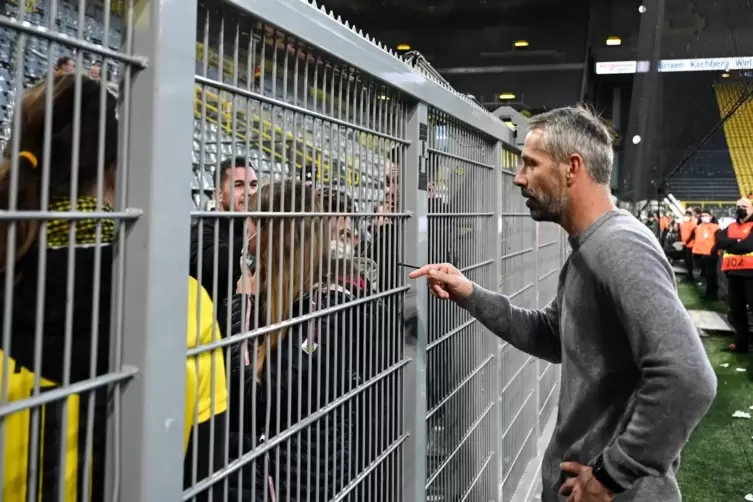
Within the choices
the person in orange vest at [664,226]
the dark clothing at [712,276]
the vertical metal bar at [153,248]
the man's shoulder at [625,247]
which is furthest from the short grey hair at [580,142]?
the person in orange vest at [664,226]

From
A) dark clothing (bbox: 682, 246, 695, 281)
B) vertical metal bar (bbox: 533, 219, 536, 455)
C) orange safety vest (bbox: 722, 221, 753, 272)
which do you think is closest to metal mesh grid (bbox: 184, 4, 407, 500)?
vertical metal bar (bbox: 533, 219, 536, 455)

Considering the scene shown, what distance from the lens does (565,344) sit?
152 cm

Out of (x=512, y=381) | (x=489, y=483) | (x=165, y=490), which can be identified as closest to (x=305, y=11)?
(x=165, y=490)

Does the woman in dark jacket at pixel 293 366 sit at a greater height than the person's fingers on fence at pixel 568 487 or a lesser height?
greater

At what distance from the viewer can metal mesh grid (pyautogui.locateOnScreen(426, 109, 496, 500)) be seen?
197cm

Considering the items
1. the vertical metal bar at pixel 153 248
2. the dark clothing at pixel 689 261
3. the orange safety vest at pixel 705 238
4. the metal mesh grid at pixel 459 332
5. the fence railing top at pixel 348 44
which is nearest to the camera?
the vertical metal bar at pixel 153 248

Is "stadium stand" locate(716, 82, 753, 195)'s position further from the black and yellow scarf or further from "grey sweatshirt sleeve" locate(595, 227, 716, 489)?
the black and yellow scarf

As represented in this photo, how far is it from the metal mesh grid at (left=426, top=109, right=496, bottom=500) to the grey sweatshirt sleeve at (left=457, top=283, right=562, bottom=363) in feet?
0.63

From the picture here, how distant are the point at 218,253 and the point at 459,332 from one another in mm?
1433

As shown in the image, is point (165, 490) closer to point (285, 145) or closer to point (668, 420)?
point (285, 145)

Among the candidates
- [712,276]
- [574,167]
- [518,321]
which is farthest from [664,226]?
[574,167]

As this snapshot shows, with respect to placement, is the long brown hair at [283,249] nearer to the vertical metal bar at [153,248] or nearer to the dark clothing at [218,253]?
the dark clothing at [218,253]

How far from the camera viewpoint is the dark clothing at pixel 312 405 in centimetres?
108

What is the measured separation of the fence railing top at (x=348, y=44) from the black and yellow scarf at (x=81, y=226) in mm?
376
